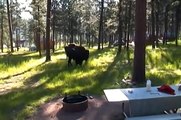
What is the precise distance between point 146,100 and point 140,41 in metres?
5.98

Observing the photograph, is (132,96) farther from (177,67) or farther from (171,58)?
(171,58)

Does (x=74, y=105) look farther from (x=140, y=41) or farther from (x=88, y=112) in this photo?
(x=140, y=41)

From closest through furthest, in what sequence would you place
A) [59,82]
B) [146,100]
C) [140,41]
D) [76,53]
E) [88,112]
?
[146,100] < [88,112] < [140,41] < [59,82] < [76,53]

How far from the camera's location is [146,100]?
848 centimetres

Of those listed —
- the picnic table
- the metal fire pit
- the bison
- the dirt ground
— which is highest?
the bison

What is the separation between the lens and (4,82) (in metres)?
18.1

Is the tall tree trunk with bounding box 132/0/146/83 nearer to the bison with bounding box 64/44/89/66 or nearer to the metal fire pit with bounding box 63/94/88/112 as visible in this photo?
the metal fire pit with bounding box 63/94/88/112

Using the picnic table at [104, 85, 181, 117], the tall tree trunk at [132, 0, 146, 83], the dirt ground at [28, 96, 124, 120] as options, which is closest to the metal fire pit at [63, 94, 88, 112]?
the dirt ground at [28, 96, 124, 120]

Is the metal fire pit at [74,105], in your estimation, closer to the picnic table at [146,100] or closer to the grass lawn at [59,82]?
the grass lawn at [59,82]

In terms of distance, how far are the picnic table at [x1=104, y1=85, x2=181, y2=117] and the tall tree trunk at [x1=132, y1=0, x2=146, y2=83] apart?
208 inches

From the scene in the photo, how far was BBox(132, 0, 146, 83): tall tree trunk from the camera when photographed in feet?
46.0

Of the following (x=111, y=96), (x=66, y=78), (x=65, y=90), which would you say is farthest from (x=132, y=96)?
(x=66, y=78)

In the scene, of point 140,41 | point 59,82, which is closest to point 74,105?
point 140,41

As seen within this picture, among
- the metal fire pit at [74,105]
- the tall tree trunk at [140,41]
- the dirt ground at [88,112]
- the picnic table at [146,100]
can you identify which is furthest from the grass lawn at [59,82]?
the picnic table at [146,100]
